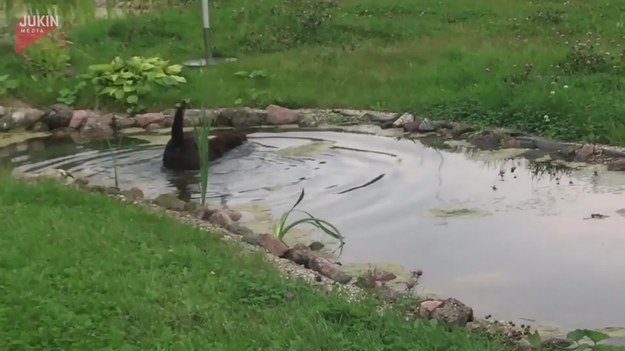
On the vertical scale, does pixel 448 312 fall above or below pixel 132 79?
below

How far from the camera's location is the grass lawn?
11.4 metres

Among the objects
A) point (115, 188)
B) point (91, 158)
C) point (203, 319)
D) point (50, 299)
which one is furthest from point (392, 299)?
point (91, 158)

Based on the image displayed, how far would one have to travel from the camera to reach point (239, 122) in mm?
12336

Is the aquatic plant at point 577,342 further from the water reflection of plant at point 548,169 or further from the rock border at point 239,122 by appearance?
the rock border at point 239,122

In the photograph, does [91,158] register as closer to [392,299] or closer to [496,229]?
[496,229]

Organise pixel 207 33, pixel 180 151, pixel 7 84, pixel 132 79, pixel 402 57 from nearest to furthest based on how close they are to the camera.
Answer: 1. pixel 180 151
2. pixel 132 79
3. pixel 7 84
4. pixel 402 57
5. pixel 207 33

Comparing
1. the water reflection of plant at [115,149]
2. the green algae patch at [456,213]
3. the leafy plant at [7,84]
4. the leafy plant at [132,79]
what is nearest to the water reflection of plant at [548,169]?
the green algae patch at [456,213]

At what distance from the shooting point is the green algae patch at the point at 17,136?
38.9 feet

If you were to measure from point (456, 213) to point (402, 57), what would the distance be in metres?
6.61

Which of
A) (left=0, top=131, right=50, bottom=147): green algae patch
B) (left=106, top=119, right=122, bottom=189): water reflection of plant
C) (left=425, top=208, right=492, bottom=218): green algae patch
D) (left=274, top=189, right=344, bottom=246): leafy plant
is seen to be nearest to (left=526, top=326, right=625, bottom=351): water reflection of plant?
(left=274, top=189, right=344, bottom=246): leafy plant

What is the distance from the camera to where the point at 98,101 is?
1331cm

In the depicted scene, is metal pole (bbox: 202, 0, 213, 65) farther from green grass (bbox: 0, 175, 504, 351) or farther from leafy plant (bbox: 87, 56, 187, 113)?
green grass (bbox: 0, 175, 504, 351)

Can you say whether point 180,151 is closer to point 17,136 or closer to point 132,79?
point 17,136

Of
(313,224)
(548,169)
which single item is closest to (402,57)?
(548,169)
